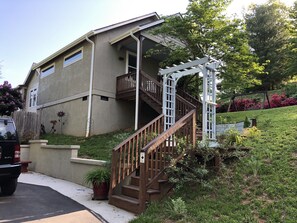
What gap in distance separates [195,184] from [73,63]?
1181 cm

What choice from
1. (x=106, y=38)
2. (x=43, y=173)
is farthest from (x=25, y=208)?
(x=106, y=38)

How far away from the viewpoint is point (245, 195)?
482cm

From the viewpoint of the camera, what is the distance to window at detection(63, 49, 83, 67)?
14.7 metres

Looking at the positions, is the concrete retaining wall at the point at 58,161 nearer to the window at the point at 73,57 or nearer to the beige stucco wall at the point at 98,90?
the beige stucco wall at the point at 98,90

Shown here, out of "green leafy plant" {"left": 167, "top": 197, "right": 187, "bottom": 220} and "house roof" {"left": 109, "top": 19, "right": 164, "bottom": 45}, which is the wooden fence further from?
"green leafy plant" {"left": 167, "top": 197, "right": 187, "bottom": 220}

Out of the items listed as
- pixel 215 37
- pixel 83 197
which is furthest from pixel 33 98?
pixel 83 197

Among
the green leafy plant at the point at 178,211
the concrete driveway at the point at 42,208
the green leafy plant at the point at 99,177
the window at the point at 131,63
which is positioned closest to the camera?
the green leafy plant at the point at 178,211

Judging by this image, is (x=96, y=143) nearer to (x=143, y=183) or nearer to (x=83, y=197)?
(x=83, y=197)

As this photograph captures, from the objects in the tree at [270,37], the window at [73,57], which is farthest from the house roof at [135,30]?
the tree at [270,37]

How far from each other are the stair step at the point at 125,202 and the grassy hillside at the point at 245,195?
1.12 feet

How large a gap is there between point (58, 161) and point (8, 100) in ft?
28.5

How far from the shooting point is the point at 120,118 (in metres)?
14.2

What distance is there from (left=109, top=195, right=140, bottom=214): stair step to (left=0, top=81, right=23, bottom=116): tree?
12281 millimetres

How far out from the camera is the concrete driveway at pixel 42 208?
15.7 feet
